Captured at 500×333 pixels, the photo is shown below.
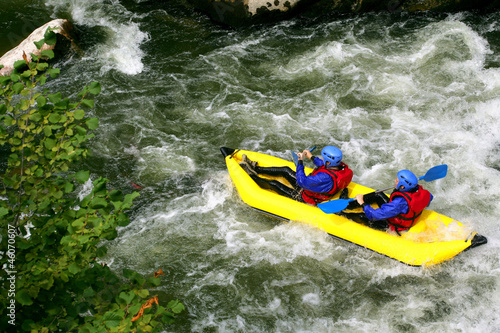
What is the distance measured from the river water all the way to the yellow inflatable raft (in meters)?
0.21

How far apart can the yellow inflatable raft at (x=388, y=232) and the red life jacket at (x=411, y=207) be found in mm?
106

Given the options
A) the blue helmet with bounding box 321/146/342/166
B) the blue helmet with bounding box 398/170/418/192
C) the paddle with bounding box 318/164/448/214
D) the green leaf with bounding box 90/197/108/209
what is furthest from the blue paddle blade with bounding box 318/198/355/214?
the green leaf with bounding box 90/197/108/209

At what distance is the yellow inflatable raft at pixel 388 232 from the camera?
4.96 m

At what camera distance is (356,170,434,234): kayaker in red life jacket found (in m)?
4.88

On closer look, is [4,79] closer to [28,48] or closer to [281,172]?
[281,172]

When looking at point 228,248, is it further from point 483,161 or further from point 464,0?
point 464,0

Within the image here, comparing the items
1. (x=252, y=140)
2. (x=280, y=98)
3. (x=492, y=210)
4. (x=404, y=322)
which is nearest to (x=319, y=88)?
(x=280, y=98)

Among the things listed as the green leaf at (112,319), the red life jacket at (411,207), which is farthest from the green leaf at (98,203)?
the red life jacket at (411,207)

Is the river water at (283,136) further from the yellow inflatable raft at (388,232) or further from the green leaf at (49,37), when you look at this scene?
the green leaf at (49,37)

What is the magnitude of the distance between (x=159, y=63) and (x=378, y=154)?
4632 mm

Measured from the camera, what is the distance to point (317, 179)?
17.2 ft

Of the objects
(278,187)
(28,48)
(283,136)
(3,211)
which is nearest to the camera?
(3,211)

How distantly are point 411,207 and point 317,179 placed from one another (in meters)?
1.09

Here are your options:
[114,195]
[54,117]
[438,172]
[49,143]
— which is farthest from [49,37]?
[438,172]
